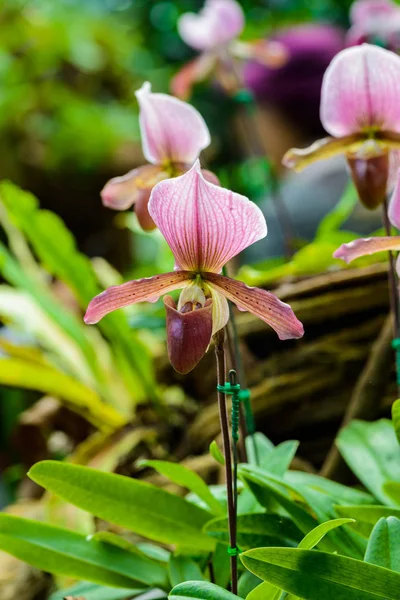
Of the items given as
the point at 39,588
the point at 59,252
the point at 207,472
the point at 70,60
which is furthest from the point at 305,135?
the point at 39,588

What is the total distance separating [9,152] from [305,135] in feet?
3.66

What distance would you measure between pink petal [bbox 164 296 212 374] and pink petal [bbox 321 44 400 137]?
0.24 m

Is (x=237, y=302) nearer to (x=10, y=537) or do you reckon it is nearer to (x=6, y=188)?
(x=10, y=537)

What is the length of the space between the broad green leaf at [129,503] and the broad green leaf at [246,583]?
0.19ft

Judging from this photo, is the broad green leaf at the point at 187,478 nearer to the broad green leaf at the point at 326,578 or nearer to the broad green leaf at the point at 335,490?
the broad green leaf at the point at 335,490

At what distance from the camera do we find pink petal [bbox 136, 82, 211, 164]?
545 millimetres

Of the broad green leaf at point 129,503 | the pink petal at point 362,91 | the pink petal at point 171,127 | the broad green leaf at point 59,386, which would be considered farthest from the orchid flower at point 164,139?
the broad green leaf at point 59,386

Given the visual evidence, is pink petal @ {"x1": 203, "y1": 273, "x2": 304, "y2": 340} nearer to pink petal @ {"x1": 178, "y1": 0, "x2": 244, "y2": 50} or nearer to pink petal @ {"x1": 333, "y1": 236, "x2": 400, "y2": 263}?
pink petal @ {"x1": 333, "y1": 236, "x2": 400, "y2": 263}

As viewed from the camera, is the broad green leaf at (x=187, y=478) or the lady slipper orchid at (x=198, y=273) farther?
the broad green leaf at (x=187, y=478)

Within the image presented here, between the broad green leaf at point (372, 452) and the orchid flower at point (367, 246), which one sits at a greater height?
the orchid flower at point (367, 246)

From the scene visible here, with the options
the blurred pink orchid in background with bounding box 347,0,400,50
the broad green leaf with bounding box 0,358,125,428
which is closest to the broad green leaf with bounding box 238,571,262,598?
the broad green leaf with bounding box 0,358,125,428

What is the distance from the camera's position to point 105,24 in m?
2.67

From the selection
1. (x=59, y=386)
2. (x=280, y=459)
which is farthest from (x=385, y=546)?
(x=59, y=386)

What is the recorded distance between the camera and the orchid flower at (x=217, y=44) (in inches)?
47.1
